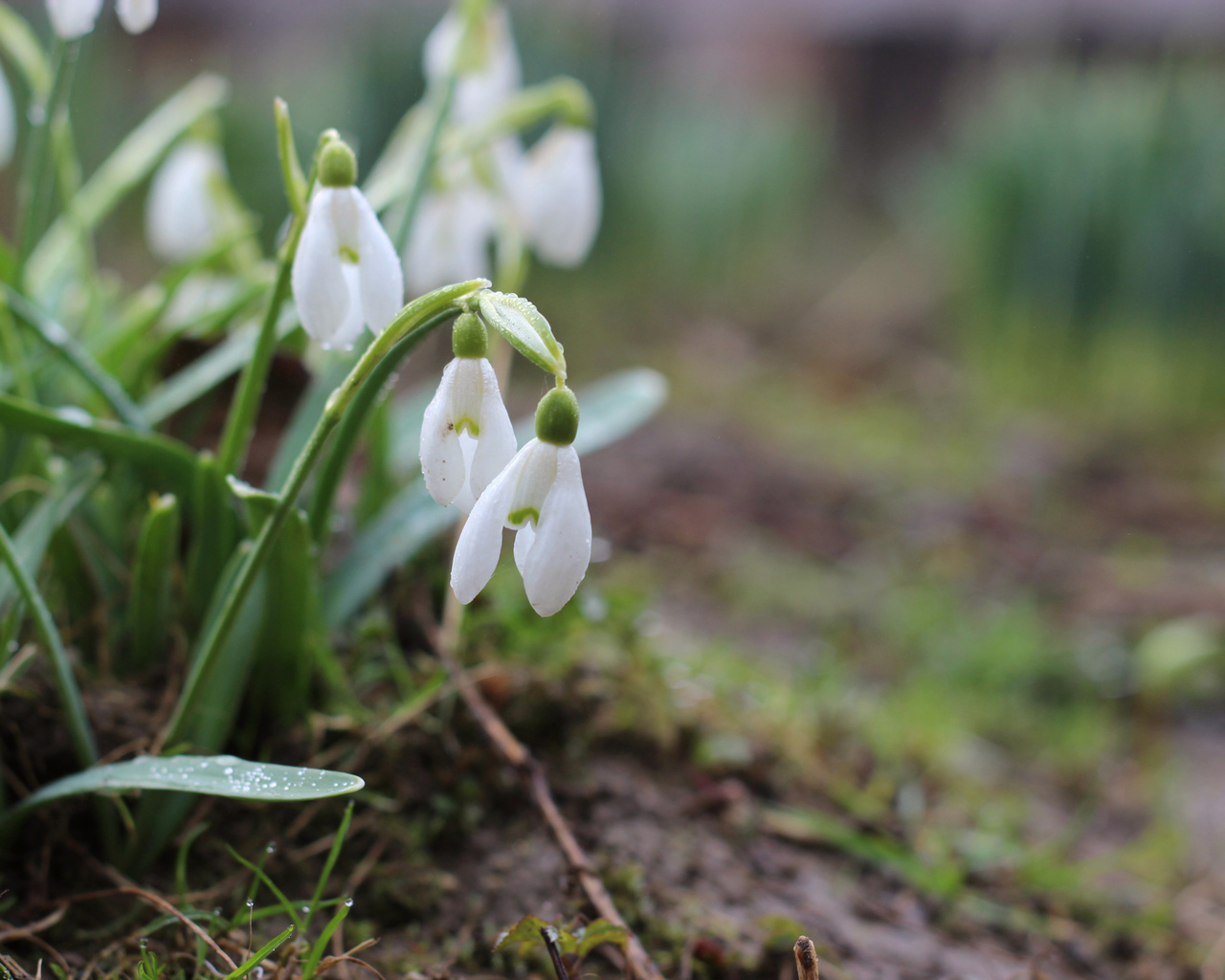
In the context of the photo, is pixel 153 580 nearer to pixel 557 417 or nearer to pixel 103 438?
pixel 103 438

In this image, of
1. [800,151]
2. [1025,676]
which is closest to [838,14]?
[800,151]

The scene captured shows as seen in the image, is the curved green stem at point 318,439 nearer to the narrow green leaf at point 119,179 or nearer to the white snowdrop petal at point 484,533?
the white snowdrop petal at point 484,533

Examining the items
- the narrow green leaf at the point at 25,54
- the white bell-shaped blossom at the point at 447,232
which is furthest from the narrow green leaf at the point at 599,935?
the narrow green leaf at the point at 25,54

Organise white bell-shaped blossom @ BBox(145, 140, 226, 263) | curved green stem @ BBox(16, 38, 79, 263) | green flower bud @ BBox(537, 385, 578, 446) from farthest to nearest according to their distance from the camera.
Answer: white bell-shaped blossom @ BBox(145, 140, 226, 263) < curved green stem @ BBox(16, 38, 79, 263) < green flower bud @ BBox(537, 385, 578, 446)

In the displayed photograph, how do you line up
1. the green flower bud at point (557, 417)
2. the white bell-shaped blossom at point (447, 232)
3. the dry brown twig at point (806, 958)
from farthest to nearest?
the white bell-shaped blossom at point (447, 232) → the dry brown twig at point (806, 958) → the green flower bud at point (557, 417)

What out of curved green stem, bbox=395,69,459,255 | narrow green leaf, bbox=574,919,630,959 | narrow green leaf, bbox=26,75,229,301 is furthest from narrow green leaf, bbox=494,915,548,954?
narrow green leaf, bbox=26,75,229,301

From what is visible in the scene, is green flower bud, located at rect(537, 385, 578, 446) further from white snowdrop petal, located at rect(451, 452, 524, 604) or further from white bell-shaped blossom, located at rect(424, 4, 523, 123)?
white bell-shaped blossom, located at rect(424, 4, 523, 123)

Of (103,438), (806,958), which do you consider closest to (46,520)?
(103,438)
